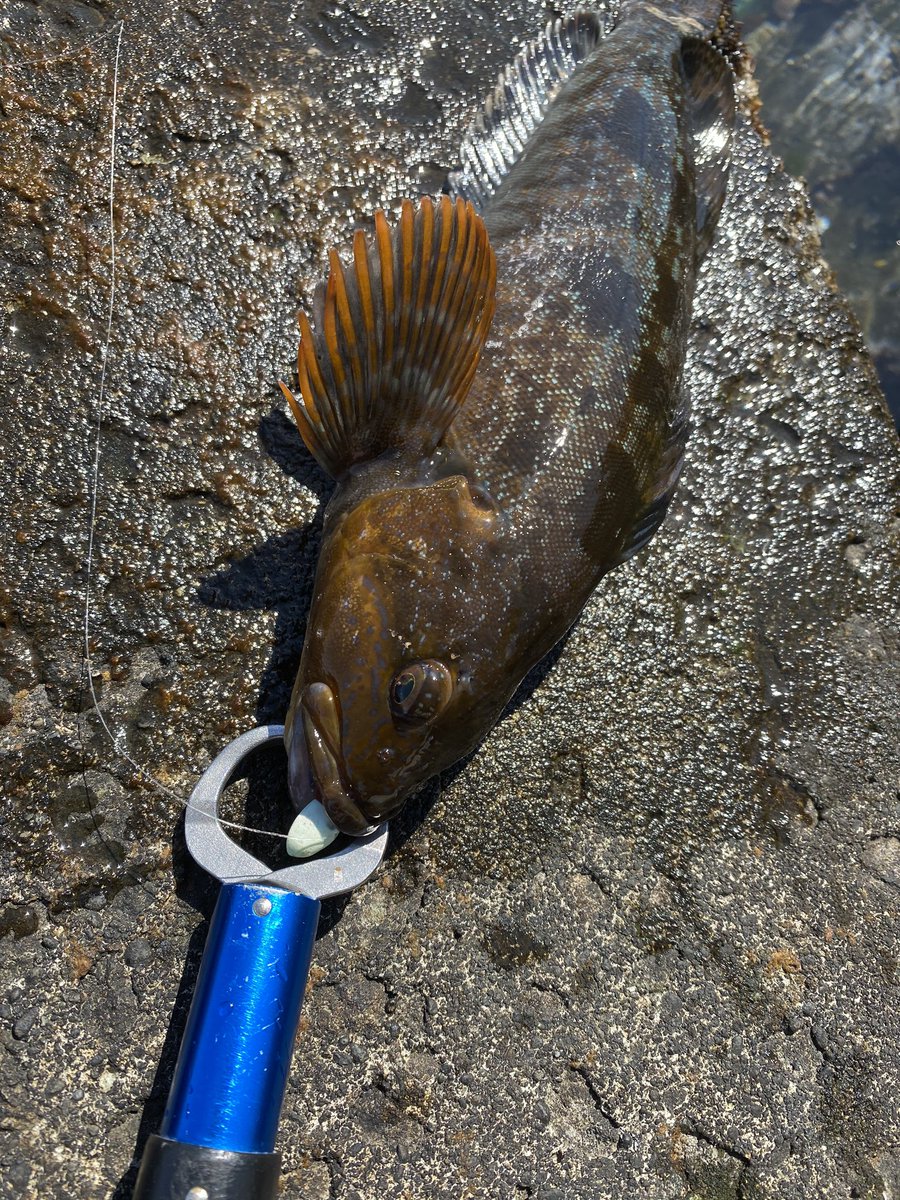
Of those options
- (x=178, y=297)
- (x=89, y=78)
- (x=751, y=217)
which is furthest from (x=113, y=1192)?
(x=751, y=217)

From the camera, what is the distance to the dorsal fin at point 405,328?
8.25 ft

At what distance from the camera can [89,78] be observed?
126 inches

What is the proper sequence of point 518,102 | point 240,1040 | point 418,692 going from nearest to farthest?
point 240,1040
point 418,692
point 518,102

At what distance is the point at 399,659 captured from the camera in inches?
95.0

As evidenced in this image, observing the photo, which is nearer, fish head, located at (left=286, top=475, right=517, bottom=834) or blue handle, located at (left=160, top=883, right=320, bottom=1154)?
blue handle, located at (left=160, top=883, right=320, bottom=1154)

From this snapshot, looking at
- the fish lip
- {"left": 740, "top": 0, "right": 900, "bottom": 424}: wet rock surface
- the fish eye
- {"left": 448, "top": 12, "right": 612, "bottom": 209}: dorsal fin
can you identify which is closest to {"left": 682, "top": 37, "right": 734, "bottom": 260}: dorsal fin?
{"left": 448, "top": 12, "right": 612, "bottom": 209}: dorsal fin

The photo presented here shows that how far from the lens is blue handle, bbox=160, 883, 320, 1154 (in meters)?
2.13

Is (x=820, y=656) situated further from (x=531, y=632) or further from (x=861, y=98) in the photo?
(x=861, y=98)

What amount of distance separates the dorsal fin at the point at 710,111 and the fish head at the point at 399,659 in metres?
1.92

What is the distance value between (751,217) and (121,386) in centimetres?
262

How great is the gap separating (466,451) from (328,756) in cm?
93

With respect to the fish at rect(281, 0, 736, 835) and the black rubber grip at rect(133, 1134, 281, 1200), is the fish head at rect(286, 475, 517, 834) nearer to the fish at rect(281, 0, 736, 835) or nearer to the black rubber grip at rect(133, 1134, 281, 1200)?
the fish at rect(281, 0, 736, 835)

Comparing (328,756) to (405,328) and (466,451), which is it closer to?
(466,451)

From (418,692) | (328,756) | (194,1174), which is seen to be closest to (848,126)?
(418,692)
